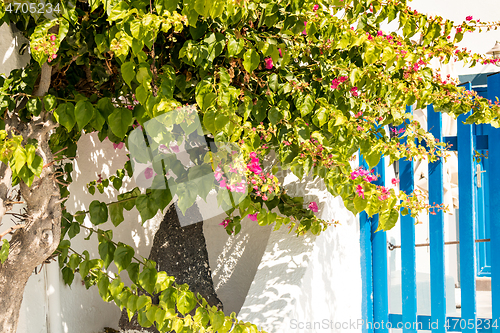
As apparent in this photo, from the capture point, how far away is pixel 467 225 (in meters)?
2.06

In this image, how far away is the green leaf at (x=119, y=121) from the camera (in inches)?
52.2

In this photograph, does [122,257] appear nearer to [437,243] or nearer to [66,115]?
[66,115]

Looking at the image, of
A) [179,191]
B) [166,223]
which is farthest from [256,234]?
[179,191]

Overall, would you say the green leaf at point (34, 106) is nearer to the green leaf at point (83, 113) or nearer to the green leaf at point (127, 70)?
the green leaf at point (83, 113)

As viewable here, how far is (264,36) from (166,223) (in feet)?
4.53

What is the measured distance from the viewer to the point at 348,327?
2.28 meters

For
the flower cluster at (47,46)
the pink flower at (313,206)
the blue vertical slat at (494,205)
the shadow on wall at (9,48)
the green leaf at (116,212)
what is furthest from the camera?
the pink flower at (313,206)

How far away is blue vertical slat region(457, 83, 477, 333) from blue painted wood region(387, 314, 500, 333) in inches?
3.1

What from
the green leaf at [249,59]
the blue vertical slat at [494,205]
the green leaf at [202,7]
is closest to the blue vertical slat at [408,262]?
the blue vertical slat at [494,205]

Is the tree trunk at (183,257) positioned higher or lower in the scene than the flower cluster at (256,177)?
lower

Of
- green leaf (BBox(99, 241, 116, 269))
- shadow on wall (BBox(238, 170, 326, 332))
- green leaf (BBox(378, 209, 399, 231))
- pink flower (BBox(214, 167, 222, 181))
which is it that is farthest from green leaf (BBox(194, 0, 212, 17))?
shadow on wall (BBox(238, 170, 326, 332))

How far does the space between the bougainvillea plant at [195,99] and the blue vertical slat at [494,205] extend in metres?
0.27

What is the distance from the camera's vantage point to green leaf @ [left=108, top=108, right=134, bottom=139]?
1.33 m

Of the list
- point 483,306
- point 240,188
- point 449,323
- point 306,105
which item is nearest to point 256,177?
point 240,188
